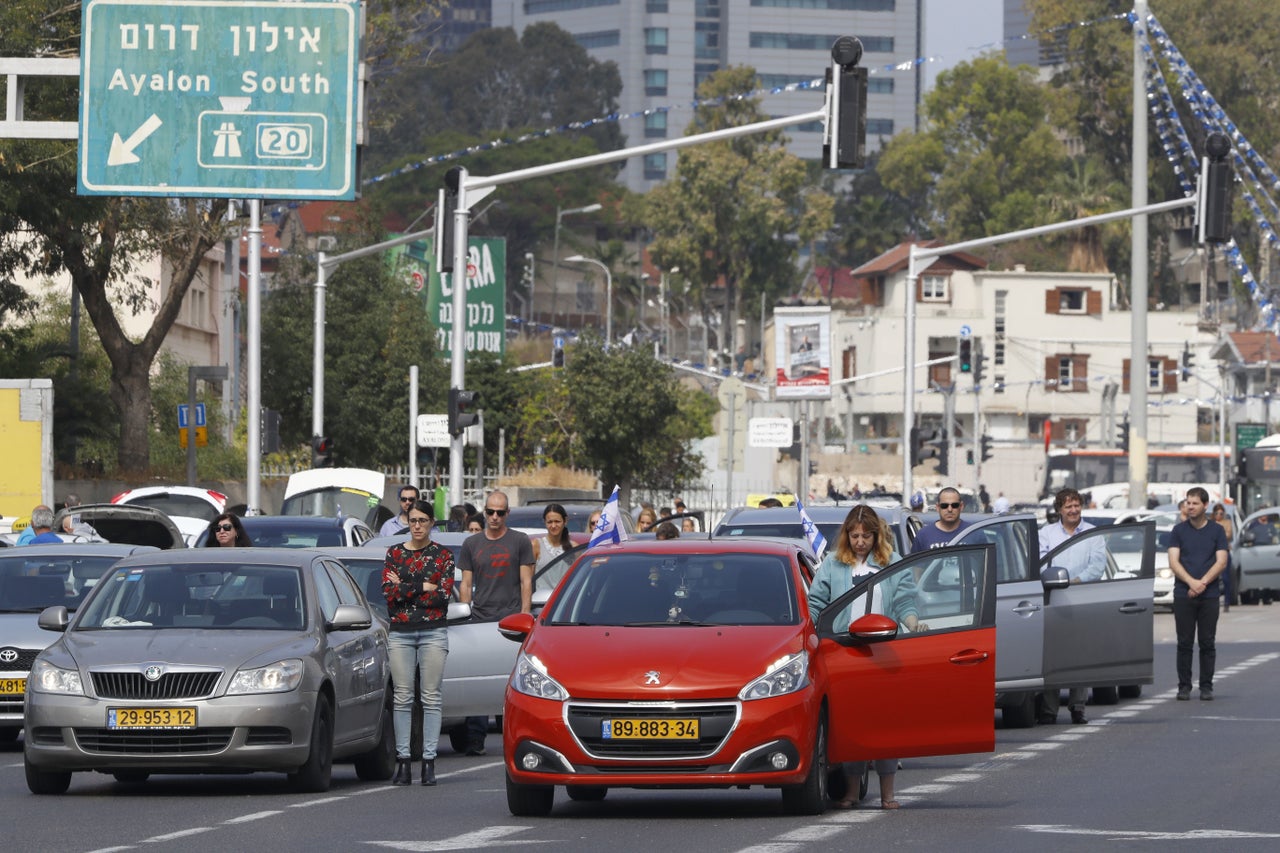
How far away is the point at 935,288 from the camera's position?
115 meters

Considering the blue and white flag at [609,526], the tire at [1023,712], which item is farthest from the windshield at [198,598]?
the tire at [1023,712]

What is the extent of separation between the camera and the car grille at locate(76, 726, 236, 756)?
1402 cm

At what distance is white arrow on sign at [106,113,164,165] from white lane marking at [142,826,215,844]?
15.6m

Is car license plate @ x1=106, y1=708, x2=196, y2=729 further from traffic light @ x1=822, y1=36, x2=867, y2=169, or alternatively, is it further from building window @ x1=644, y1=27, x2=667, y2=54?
building window @ x1=644, y1=27, x2=667, y2=54

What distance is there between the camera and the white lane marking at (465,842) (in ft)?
38.2

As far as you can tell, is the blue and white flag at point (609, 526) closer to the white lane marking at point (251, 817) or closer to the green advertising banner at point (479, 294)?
the white lane marking at point (251, 817)

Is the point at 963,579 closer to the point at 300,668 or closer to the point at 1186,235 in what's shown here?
the point at 300,668

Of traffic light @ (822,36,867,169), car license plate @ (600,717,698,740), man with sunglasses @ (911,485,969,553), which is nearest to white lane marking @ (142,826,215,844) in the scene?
car license plate @ (600,717,698,740)

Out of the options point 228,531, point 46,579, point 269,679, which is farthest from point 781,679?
point 46,579

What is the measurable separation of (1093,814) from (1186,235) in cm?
11919

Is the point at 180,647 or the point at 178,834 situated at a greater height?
the point at 180,647

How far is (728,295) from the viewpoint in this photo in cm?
12012

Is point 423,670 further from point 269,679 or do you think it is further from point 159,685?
point 159,685

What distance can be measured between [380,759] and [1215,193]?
19.1m
